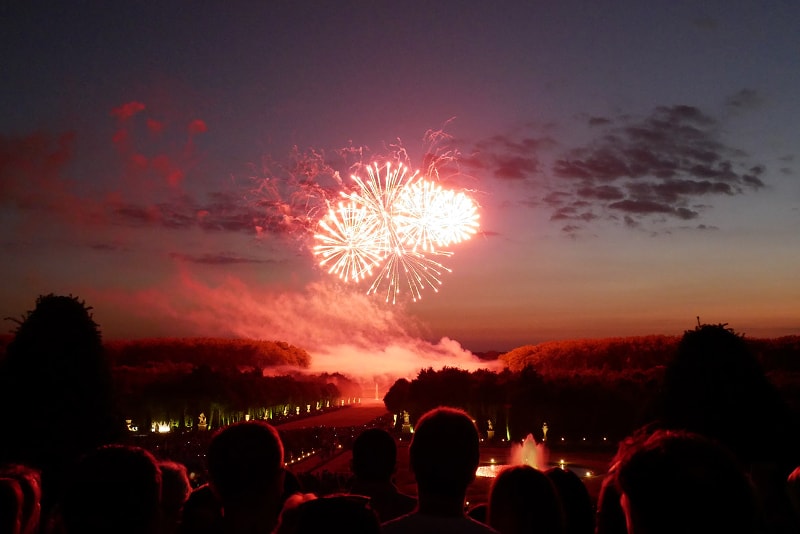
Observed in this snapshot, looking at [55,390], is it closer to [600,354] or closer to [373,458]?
[373,458]

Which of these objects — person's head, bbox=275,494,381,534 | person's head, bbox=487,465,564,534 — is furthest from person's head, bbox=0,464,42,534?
person's head, bbox=487,465,564,534

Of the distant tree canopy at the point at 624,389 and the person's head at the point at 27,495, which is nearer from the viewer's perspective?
the person's head at the point at 27,495

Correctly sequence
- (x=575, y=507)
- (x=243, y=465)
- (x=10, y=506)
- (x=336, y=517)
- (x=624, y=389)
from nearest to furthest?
1. (x=336, y=517)
2. (x=243, y=465)
3. (x=10, y=506)
4. (x=575, y=507)
5. (x=624, y=389)

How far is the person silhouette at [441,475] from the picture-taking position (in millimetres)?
4211

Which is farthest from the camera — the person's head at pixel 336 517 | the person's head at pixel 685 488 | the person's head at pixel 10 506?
the person's head at pixel 10 506

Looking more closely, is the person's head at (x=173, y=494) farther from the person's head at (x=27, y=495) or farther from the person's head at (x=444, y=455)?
the person's head at (x=444, y=455)

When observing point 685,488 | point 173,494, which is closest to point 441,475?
point 685,488

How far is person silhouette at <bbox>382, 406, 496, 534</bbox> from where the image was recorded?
421 cm

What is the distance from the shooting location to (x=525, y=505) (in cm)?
457

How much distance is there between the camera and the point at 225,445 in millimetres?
4586

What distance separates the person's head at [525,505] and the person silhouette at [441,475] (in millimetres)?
373

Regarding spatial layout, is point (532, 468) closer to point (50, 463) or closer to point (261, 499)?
point (261, 499)

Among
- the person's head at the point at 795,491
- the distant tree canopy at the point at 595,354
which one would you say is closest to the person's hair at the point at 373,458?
the person's head at the point at 795,491

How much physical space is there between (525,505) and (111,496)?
101 inches
